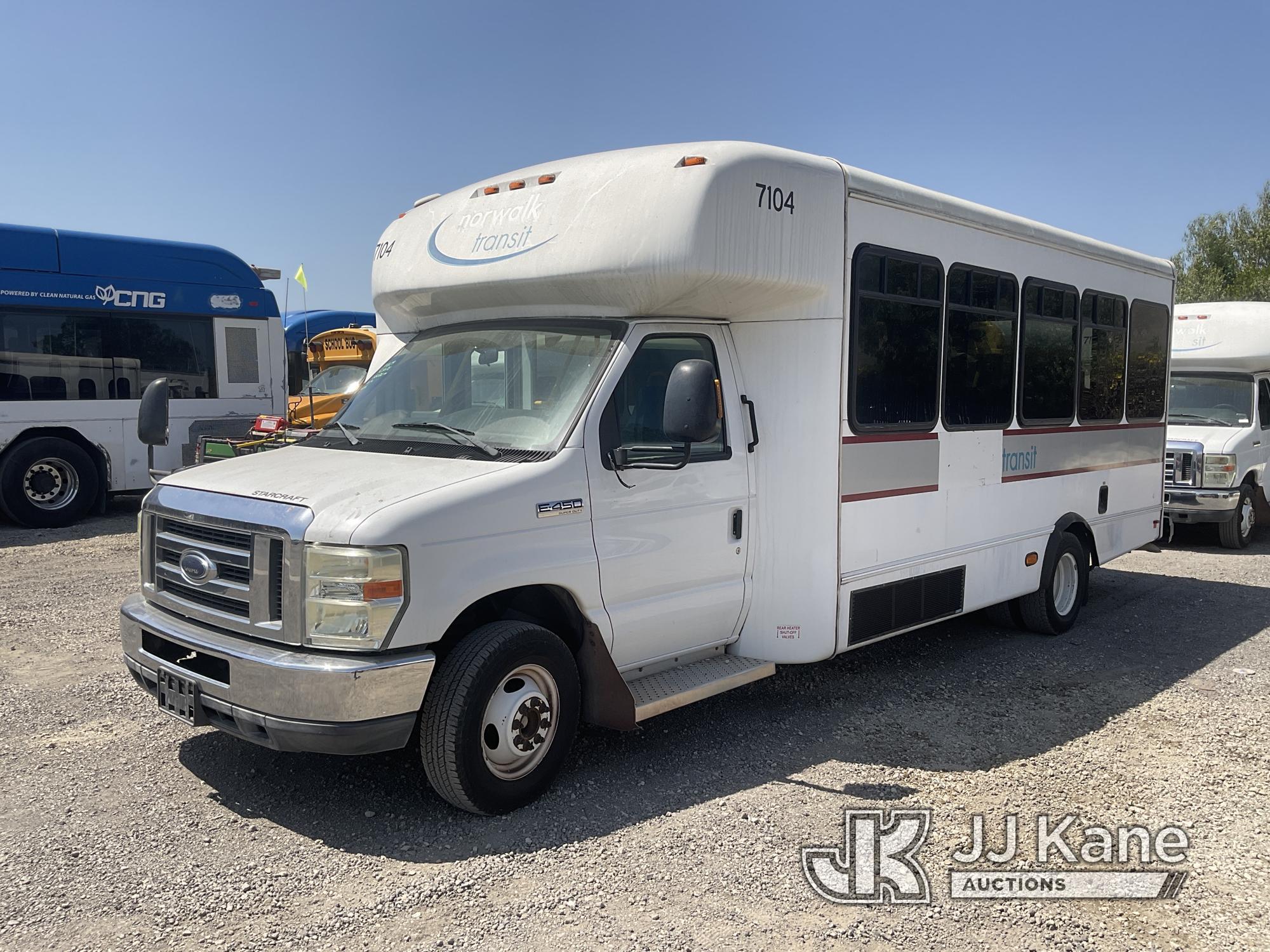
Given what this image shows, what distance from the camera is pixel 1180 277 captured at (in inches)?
1598

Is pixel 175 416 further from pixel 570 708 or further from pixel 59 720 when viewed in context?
pixel 570 708

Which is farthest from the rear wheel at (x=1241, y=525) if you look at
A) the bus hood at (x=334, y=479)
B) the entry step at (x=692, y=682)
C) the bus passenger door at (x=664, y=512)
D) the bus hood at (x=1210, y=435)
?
the bus hood at (x=334, y=479)

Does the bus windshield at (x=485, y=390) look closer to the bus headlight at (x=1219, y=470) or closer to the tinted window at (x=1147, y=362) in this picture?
the tinted window at (x=1147, y=362)

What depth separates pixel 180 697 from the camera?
4.24 metres

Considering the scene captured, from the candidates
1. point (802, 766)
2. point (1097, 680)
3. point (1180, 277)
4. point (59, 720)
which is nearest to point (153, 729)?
point (59, 720)

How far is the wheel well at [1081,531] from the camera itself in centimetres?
761

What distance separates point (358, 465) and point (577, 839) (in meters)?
1.88

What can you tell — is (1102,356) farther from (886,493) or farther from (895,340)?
(886,493)

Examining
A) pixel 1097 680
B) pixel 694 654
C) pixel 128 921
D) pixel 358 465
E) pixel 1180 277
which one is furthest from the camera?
pixel 1180 277

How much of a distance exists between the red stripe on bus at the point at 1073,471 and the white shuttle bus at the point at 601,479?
0.85 ft

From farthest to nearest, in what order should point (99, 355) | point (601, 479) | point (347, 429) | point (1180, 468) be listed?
point (99, 355)
point (1180, 468)
point (347, 429)
point (601, 479)

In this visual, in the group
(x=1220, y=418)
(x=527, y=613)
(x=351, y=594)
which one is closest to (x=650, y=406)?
(x=527, y=613)

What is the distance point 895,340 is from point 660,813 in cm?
301

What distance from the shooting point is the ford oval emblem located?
4242 millimetres
